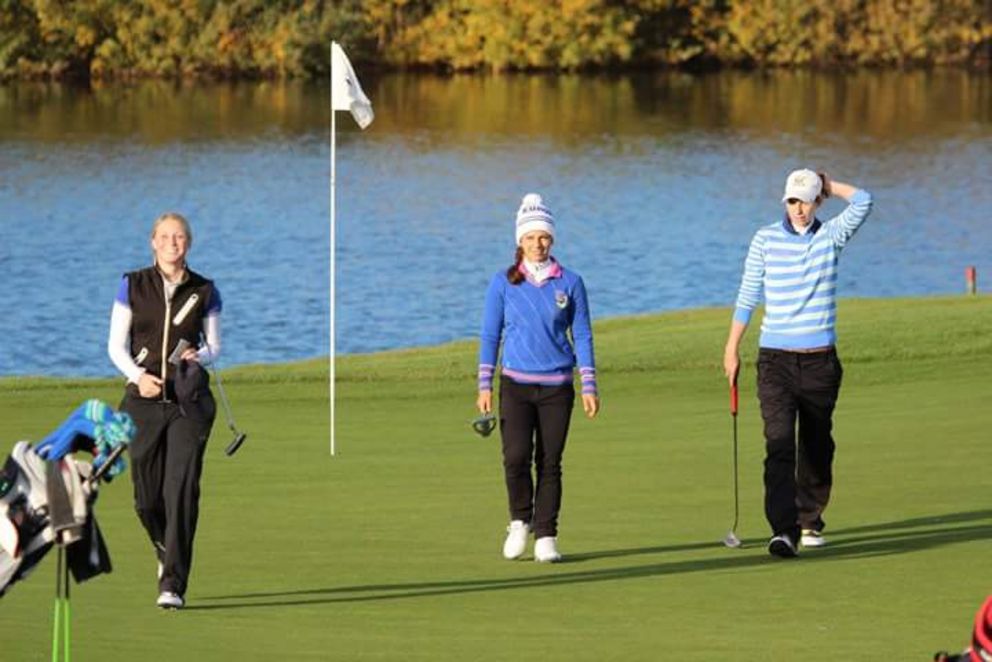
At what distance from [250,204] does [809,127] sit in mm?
24542

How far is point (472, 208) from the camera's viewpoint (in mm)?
60500

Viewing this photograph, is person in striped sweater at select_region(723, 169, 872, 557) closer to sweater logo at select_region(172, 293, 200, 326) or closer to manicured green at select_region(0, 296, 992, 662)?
manicured green at select_region(0, 296, 992, 662)

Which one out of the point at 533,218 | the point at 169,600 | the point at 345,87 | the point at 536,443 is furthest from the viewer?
the point at 345,87

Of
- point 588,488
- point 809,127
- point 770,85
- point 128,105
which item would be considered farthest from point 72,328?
point 770,85

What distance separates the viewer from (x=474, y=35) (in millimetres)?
105562

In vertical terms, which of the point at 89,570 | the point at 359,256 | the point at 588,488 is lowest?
the point at 359,256

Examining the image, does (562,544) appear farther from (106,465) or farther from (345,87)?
(345,87)

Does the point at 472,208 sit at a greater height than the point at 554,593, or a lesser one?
lesser

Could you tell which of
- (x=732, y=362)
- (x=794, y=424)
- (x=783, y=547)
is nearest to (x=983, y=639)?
(x=783, y=547)

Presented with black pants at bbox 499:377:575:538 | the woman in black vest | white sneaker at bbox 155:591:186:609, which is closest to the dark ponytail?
black pants at bbox 499:377:575:538

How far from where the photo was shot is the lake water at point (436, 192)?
45.2 metres

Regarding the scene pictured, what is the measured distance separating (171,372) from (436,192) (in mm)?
53009

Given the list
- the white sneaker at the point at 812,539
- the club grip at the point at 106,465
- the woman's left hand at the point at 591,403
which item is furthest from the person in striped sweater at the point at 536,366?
the club grip at the point at 106,465

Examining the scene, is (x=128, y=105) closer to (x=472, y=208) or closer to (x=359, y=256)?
(x=472, y=208)
